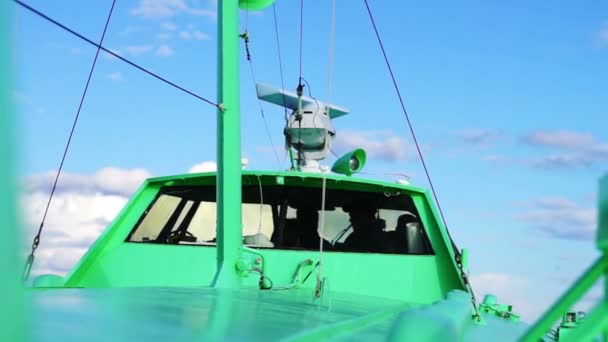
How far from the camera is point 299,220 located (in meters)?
6.11

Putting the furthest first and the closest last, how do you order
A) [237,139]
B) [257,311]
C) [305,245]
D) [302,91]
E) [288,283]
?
[302,91]
[305,245]
[288,283]
[237,139]
[257,311]

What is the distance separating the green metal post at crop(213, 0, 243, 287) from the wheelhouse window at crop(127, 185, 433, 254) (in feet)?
4.44

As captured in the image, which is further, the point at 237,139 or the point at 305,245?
the point at 305,245

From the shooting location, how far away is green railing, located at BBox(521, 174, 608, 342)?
1.08 m

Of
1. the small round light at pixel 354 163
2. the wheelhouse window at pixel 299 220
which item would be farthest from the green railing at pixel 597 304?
the small round light at pixel 354 163

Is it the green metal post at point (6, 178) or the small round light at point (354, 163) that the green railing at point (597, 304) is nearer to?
the green metal post at point (6, 178)

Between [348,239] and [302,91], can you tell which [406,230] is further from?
[302,91]

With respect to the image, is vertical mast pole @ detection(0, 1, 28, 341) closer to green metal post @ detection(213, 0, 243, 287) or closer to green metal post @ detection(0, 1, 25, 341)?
green metal post @ detection(0, 1, 25, 341)

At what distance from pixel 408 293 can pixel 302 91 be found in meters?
2.50

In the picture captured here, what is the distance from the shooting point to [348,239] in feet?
20.0

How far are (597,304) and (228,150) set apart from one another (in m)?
3.70

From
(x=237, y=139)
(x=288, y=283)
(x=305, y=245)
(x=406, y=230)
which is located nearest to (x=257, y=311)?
(x=237, y=139)

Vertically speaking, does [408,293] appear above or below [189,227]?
below

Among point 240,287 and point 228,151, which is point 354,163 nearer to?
point 228,151
